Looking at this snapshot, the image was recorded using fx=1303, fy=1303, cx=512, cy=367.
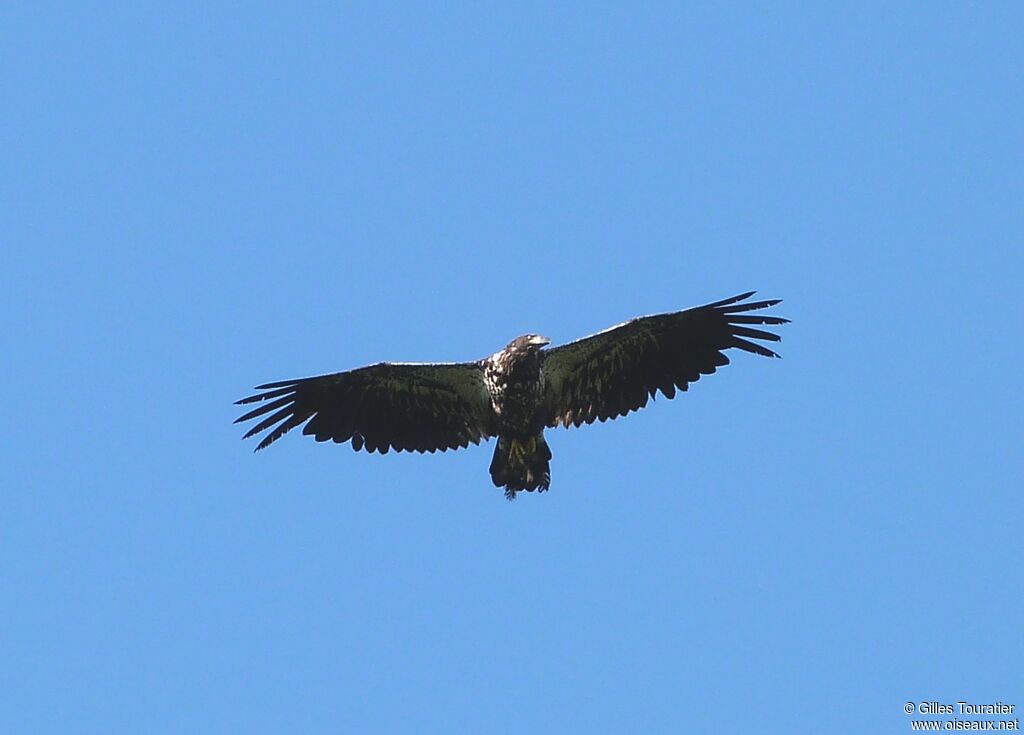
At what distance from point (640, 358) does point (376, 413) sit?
3.29 metres

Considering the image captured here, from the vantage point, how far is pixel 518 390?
582 inches

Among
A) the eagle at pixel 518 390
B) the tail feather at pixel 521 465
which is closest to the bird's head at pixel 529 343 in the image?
the eagle at pixel 518 390

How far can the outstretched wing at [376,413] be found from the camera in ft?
51.6

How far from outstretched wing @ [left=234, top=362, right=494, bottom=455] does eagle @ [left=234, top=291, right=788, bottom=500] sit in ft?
0.04

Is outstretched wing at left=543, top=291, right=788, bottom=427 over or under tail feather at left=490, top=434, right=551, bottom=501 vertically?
over

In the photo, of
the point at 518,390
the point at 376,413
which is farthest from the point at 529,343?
the point at 376,413

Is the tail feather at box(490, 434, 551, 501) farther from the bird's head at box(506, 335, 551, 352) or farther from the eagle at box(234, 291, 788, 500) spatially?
the bird's head at box(506, 335, 551, 352)

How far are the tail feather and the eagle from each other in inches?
0.5

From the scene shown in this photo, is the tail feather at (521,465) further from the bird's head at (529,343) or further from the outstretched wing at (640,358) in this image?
the bird's head at (529,343)

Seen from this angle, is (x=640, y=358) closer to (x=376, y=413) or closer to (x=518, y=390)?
(x=518, y=390)

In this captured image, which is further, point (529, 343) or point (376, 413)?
point (376, 413)

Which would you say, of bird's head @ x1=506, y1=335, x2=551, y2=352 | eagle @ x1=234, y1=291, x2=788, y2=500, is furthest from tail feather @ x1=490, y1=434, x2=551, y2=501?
bird's head @ x1=506, y1=335, x2=551, y2=352

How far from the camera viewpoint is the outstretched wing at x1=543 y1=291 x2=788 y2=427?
1519 cm

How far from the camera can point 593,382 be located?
51.4 feet
